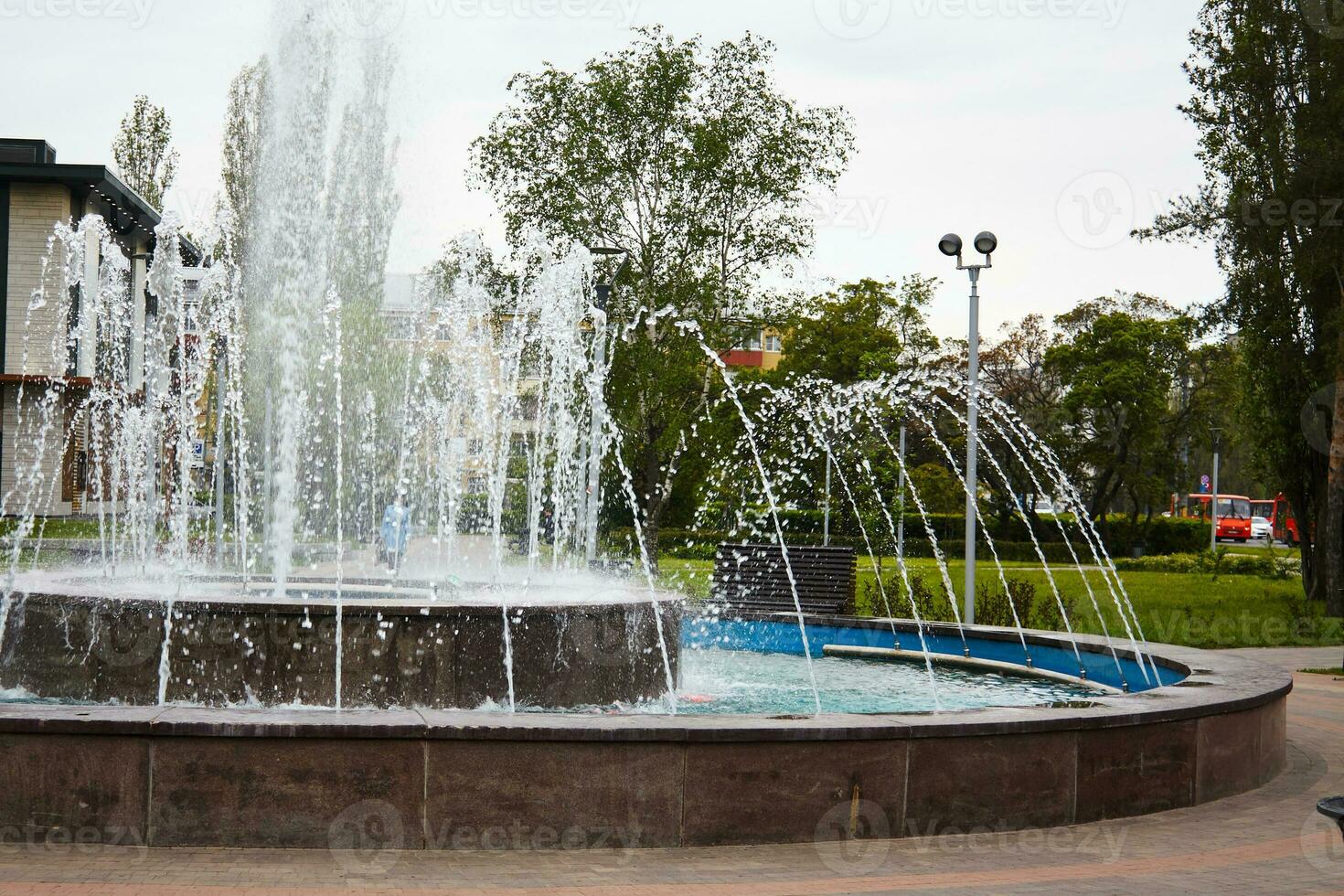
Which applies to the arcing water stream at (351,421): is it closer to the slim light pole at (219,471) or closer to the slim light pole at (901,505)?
the slim light pole at (219,471)

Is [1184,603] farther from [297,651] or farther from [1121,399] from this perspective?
[1121,399]

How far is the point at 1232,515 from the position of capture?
268 ft

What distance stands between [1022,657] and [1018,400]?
152 feet

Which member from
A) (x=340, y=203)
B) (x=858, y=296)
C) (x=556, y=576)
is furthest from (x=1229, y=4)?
(x=858, y=296)

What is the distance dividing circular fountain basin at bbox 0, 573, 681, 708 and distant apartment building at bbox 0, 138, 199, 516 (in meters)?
30.7

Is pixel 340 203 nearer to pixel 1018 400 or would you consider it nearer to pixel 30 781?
pixel 30 781

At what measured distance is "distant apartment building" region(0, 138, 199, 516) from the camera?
38562 millimetres

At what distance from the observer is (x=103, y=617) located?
858cm

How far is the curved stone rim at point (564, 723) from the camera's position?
249 inches

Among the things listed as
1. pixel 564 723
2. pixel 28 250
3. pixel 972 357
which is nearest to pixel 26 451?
pixel 28 250

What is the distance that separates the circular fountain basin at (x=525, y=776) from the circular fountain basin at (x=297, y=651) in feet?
4.87

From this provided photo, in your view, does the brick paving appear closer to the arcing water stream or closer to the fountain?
the fountain

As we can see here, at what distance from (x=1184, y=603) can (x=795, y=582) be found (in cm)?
1040

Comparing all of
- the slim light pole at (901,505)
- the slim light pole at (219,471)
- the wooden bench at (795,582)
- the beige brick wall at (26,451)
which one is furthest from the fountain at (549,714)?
the beige brick wall at (26,451)
